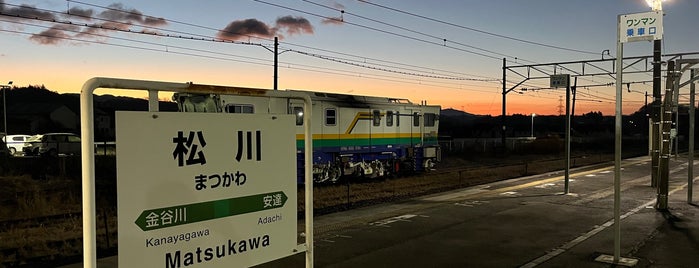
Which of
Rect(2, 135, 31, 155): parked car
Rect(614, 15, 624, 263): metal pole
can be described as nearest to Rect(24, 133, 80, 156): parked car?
Rect(2, 135, 31, 155): parked car

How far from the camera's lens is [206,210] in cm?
278

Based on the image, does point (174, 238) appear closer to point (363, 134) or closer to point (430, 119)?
point (363, 134)

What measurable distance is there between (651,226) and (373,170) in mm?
12534

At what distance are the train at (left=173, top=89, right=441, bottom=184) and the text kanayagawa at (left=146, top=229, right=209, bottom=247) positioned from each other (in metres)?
12.8

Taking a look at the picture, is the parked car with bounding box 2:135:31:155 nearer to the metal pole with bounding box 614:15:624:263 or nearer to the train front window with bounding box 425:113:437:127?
the train front window with bounding box 425:113:437:127

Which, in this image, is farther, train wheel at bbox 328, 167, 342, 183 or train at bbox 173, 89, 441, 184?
train wheel at bbox 328, 167, 342, 183

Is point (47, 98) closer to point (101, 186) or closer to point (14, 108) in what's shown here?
point (14, 108)

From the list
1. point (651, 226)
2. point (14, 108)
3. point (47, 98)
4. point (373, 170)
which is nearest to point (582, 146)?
point (373, 170)

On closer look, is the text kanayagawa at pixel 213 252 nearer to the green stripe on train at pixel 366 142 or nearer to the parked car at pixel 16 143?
the green stripe on train at pixel 366 142

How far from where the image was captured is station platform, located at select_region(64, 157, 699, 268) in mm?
7484

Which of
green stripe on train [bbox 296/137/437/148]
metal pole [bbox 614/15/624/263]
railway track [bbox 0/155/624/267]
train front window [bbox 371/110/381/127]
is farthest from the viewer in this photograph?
train front window [bbox 371/110/381/127]

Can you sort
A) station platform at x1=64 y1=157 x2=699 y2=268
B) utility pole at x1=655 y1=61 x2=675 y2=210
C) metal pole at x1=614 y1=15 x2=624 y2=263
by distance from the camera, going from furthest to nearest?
utility pole at x1=655 y1=61 x2=675 y2=210 → station platform at x1=64 y1=157 x2=699 y2=268 → metal pole at x1=614 y1=15 x2=624 y2=263

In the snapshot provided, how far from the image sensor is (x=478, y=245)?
843 centimetres

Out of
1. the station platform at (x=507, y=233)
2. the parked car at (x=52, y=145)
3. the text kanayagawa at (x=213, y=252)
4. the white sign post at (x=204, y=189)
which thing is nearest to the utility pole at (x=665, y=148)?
the station platform at (x=507, y=233)
